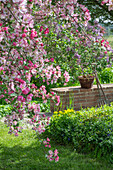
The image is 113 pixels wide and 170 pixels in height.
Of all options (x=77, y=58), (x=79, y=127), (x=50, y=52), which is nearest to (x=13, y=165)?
(x=79, y=127)

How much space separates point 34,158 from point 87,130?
0.87 metres

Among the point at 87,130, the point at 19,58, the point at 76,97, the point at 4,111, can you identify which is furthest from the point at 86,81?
the point at 19,58

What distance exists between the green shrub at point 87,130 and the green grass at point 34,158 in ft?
0.49

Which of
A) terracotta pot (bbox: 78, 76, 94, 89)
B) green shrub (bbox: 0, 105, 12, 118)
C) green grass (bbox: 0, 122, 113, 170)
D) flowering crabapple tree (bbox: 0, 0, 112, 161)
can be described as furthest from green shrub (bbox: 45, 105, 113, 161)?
terracotta pot (bbox: 78, 76, 94, 89)

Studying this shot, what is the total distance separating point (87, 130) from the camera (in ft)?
11.9

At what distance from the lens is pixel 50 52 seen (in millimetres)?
7281

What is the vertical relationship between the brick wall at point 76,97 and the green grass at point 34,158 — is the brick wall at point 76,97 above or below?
above

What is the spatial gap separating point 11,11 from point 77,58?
228 inches

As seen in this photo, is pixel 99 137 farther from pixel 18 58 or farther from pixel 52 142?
pixel 18 58

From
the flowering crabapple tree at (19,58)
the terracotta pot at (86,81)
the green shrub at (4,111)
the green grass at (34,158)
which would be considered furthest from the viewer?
the terracotta pot at (86,81)

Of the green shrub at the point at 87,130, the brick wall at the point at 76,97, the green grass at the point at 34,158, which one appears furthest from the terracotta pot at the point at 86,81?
the green grass at the point at 34,158

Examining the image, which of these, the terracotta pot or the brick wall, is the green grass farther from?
the terracotta pot

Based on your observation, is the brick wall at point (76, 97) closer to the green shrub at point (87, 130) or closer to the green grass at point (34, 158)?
the green shrub at point (87, 130)

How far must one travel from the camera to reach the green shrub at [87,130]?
3408mm
